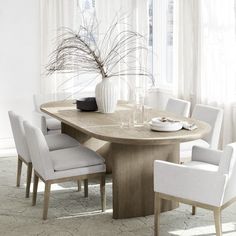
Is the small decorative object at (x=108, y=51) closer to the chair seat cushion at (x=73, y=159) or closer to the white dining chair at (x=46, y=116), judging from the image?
the white dining chair at (x=46, y=116)

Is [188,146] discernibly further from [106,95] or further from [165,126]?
[165,126]

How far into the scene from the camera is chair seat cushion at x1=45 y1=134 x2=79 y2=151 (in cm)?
461

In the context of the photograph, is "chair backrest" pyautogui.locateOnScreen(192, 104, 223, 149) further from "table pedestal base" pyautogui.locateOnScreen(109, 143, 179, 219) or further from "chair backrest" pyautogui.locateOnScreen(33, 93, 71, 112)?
"chair backrest" pyautogui.locateOnScreen(33, 93, 71, 112)

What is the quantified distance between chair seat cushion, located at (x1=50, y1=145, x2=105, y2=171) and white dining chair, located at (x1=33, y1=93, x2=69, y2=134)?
1468 mm

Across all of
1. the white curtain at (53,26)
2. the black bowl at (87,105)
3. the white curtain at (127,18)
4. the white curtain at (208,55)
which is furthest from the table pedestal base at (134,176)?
the white curtain at (127,18)

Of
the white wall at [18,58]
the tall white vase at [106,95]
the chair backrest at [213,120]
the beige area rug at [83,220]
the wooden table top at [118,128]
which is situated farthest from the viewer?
the white wall at [18,58]

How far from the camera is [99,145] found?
5.06 metres

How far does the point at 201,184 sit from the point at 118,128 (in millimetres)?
992

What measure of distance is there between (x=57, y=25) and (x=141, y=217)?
358 cm

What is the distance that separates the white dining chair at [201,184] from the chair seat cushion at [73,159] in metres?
0.70

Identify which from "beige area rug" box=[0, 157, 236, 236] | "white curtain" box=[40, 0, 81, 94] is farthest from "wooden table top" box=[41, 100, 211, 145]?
"white curtain" box=[40, 0, 81, 94]

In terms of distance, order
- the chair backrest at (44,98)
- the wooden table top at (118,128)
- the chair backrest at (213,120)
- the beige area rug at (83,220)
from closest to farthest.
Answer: the wooden table top at (118,128) → the beige area rug at (83,220) → the chair backrest at (213,120) → the chair backrest at (44,98)

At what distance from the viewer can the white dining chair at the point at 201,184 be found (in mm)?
3127

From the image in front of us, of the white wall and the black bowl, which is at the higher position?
the white wall
